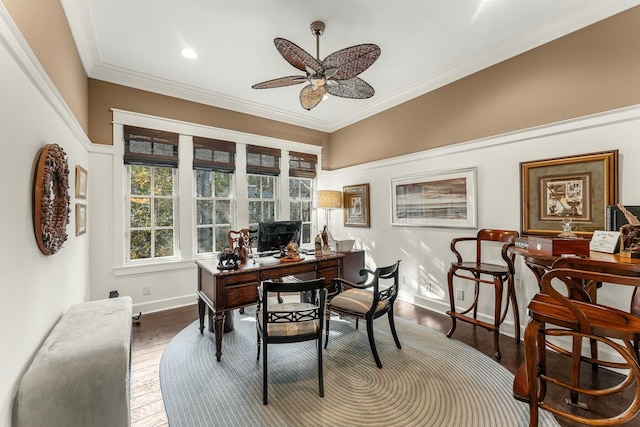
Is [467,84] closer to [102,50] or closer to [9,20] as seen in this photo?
[9,20]

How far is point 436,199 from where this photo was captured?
355cm

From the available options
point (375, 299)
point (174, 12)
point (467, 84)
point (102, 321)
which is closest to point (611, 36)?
point (467, 84)

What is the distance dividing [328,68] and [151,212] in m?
2.99

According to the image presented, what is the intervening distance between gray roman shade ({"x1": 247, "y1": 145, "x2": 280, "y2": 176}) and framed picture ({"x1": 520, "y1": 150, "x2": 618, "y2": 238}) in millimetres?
3424

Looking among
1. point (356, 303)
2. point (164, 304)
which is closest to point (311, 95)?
point (356, 303)

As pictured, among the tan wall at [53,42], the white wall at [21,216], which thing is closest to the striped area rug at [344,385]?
the white wall at [21,216]

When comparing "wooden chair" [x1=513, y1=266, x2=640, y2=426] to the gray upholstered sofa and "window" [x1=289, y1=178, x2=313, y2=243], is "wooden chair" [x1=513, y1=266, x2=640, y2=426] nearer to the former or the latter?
the gray upholstered sofa

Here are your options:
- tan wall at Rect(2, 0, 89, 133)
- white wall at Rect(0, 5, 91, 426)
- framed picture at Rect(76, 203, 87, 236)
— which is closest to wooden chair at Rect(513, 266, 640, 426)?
white wall at Rect(0, 5, 91, 426)

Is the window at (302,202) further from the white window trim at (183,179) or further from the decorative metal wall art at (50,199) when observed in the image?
the decorative metal wall art at (50,199)

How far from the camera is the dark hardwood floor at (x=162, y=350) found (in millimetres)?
1847

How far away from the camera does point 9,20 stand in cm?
118

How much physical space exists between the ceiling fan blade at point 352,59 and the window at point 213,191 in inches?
94.6

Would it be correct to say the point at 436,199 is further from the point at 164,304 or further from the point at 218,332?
the point at 164,304

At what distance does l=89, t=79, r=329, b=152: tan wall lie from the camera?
10.8ft
